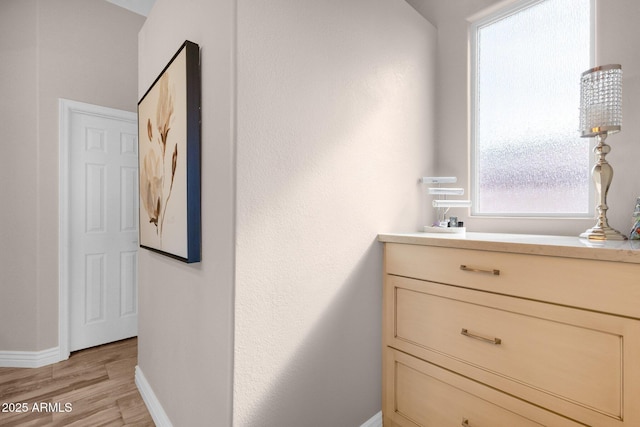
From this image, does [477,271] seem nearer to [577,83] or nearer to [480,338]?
[480,338]

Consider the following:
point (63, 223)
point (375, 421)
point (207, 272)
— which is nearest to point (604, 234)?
point (375, 421)

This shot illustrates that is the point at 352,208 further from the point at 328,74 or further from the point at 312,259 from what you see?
the point at 328,74

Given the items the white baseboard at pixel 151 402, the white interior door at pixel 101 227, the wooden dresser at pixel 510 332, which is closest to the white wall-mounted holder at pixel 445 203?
the wooden dresser at pixel 510 332

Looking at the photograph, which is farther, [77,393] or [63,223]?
[63,223]

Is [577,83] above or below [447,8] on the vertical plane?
below

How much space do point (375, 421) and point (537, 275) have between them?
1072 millimetres

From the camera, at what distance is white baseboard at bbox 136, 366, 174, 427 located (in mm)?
1600

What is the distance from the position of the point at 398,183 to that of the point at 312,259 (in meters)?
0.73

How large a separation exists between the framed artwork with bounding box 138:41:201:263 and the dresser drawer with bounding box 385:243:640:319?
974 mm

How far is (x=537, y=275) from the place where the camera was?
1.07 metres

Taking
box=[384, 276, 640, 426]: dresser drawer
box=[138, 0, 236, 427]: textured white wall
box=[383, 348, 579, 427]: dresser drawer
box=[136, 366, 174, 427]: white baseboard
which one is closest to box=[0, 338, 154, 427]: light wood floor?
box=[136, 366, 174, 427]: white baseboard

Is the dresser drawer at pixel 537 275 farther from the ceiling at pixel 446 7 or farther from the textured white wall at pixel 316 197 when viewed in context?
the ceiling at pixel 446 7

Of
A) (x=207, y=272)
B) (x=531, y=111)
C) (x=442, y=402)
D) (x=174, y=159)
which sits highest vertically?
(x=531, y=111)

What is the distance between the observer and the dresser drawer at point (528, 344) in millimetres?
931
